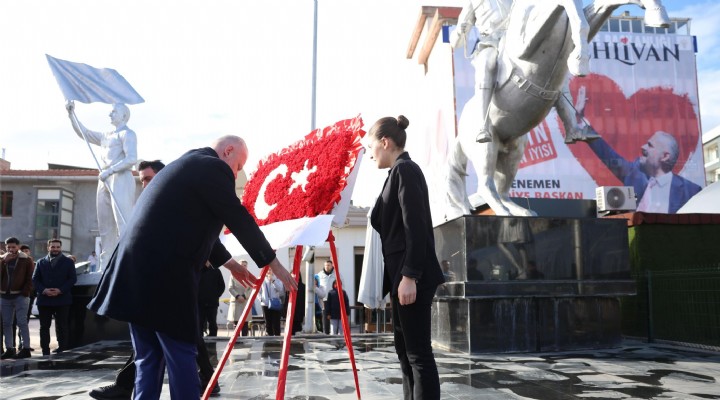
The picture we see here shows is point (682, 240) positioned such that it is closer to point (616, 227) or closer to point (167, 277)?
point (616, 227)

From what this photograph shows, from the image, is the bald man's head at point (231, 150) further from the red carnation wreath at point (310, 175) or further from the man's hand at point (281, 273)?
the red carnation wreath at point (310, 175)

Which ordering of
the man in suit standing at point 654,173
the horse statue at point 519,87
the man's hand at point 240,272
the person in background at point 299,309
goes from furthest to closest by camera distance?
the man in suit standing at point 654,173 → the person in background at point 299,309 → the horse statue at point 519,87 → the man's hand at point 240,272

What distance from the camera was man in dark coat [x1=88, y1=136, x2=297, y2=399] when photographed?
105 inches

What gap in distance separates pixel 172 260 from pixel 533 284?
5.62 metres

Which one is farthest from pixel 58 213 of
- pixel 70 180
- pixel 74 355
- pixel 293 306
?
pixel 293 306

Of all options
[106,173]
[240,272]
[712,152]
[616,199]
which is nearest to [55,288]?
[106,173]

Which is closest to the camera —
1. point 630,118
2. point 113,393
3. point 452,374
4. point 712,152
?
point 113,393

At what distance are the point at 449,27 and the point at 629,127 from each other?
41.7ft

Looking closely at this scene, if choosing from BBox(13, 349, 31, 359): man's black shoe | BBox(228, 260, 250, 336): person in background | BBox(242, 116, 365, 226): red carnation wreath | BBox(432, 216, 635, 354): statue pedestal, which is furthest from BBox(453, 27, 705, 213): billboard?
BBox(242, 116, 365, 226): red carnation wreath

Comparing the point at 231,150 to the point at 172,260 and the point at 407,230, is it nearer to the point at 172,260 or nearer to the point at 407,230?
the point at 172,260

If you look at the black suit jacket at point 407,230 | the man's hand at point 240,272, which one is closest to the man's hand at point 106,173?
the man's hand at point 240,272

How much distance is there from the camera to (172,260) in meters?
2.69

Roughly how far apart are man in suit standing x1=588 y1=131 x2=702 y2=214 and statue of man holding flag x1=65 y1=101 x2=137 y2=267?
31889 millimetres

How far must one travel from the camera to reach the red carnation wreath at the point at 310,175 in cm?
410
